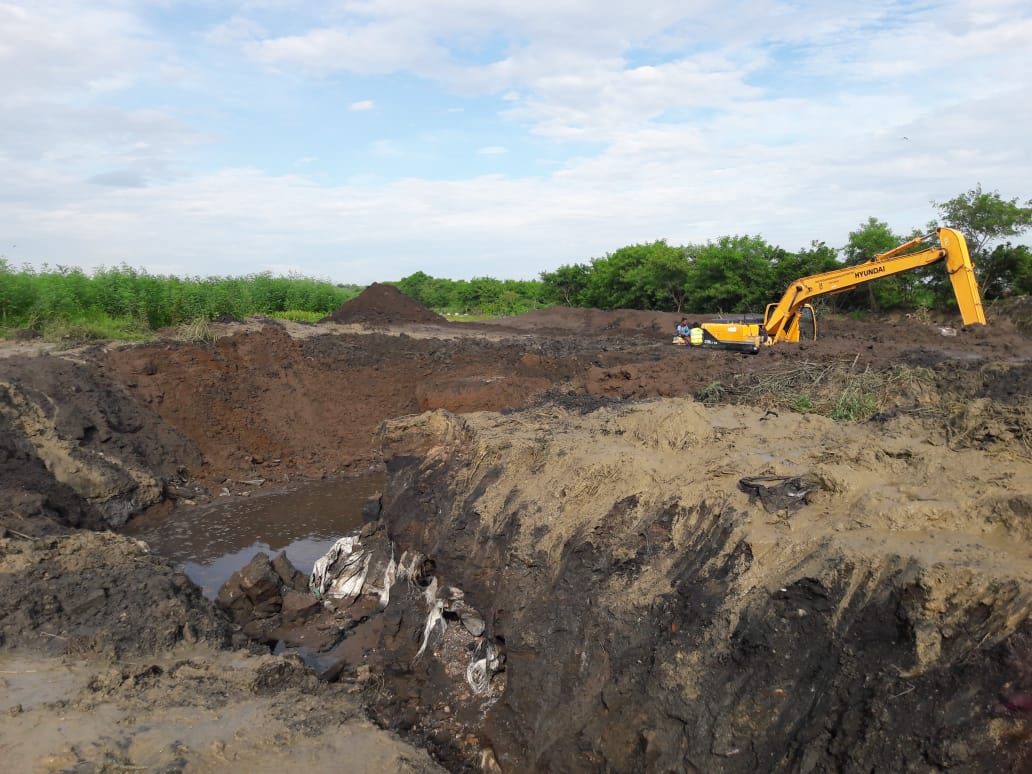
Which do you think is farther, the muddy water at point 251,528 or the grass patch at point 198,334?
the grass patch at point 198,334

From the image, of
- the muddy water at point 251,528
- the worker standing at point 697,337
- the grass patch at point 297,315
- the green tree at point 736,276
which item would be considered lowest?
the muddy water at point 251,528

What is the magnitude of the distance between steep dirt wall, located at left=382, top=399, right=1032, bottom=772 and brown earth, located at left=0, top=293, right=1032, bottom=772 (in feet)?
0.04

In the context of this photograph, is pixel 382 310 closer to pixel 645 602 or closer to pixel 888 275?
pixel 888 275

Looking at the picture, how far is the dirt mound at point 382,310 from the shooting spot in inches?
1025

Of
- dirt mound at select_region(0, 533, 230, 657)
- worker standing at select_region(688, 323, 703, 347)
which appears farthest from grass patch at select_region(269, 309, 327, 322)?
dirt mound at select_region(0, 533, 230, 657)

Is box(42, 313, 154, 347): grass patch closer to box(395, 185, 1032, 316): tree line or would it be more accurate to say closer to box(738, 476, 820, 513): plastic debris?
box(738, 476, 820, 513): plastic debris

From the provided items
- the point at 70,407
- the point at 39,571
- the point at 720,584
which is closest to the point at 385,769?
the point at 720,584

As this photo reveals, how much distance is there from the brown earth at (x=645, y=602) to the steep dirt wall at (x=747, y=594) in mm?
13

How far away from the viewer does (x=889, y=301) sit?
2820cm

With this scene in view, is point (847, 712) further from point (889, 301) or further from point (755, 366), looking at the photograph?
point (889, 301)

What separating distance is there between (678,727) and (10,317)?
1932 cm

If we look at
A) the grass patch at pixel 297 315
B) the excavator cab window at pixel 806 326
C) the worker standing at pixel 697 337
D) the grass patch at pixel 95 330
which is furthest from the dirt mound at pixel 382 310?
the excavator cab window at pixel 806 326

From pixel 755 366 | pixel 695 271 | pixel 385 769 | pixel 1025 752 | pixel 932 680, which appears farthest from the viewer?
pixel 695 271

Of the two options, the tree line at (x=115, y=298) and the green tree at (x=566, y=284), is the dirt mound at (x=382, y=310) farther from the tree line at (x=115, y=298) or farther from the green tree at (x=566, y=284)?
the green tree at (x=566, y=284)
